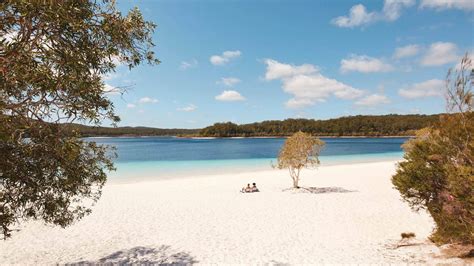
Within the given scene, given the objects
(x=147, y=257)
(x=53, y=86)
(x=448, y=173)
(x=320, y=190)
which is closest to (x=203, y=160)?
(x=320, y=190)

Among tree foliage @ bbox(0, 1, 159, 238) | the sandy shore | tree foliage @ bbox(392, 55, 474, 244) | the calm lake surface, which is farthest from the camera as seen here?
the calm lake surface

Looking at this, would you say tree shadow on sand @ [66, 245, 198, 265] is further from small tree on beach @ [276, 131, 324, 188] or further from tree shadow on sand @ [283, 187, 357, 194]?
small tree on beach @ [276, 131, 324, 188]

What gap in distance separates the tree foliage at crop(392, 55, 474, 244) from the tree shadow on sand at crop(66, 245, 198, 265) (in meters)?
8.89

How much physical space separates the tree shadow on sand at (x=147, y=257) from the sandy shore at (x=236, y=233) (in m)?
0.04

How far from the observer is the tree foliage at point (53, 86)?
228 inches

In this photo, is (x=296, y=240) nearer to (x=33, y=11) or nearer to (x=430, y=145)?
(x=430, y=145)

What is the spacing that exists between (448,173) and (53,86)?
11325mm

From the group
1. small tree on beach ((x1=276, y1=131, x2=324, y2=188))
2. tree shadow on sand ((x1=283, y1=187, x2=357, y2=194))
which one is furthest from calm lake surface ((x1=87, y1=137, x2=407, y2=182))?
tree shadow on sand ((x1=283, y1=187, x2=357, y2=194))

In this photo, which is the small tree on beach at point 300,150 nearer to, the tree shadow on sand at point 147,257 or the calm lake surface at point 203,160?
the tree shadow on sand at point 147,257

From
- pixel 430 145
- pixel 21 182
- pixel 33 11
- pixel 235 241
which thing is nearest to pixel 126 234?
pixel 235 241

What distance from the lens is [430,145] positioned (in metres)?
11.6

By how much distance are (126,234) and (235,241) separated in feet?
18.9

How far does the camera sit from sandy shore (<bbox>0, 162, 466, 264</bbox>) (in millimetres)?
12953

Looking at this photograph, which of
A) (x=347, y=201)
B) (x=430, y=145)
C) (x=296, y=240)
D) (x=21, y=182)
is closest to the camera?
(x=21, y=182)
